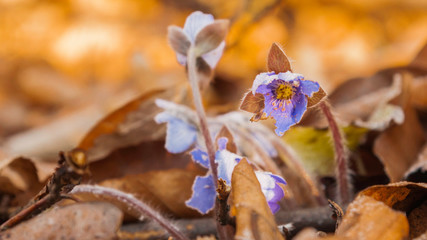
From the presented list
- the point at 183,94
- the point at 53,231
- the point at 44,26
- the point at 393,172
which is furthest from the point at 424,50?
the point at 44,26

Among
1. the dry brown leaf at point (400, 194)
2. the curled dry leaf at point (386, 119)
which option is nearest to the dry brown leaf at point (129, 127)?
the curled dry leaf at point (386, 119)

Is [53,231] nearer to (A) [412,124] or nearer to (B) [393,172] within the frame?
(B) [393,172]

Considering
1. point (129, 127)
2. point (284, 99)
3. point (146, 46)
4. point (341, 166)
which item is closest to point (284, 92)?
point (284, 99)

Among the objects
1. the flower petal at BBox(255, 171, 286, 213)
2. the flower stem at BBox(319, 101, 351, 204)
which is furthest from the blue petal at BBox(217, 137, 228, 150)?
the flower stem at BBox(319, 101, 351, 204)

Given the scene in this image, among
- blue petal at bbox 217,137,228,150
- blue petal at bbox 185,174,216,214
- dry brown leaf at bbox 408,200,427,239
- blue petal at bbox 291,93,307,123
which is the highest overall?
blue petal at bbox 291,93,307,123

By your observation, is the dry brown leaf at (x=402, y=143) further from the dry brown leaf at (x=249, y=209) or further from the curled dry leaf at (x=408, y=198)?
the dry brown leaf at (x=249, y=209)

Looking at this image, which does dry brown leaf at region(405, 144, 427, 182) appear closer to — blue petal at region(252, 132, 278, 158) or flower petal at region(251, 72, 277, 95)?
blue petal at region(252, 132, 278, 158)

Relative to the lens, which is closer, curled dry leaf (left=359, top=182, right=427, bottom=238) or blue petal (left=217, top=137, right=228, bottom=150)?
curled dry leaf (left=359, top=182, right=427, bottom=238)

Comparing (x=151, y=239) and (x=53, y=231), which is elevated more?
(x=53, y=231)
